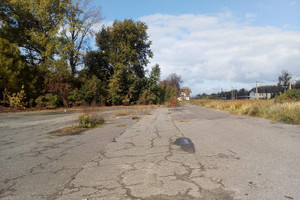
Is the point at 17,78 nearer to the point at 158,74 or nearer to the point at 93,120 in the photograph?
the point at 93,120

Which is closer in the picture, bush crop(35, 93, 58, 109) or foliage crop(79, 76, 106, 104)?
bush crop(35, 93, 58, 109)

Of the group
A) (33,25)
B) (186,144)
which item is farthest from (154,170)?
(33,25)

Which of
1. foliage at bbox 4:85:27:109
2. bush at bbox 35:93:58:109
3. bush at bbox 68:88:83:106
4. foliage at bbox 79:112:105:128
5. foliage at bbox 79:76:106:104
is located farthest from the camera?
foliage at bbox 79:76:106:104

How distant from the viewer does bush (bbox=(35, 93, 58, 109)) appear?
30.8 m

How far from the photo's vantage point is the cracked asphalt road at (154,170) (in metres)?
3.80

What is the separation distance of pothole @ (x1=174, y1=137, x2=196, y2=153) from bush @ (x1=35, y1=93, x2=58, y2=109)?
1077 inches

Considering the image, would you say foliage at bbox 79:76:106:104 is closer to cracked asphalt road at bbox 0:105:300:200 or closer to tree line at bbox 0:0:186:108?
tree line at bbox 0:0:186:108

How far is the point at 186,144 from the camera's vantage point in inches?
287

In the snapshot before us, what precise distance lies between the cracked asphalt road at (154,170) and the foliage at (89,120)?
429cm

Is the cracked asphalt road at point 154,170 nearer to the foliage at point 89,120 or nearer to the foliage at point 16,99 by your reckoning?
the foliage at point 89,120

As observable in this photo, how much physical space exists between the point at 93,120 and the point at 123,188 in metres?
9.25

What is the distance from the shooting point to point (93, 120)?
1284 centimetres

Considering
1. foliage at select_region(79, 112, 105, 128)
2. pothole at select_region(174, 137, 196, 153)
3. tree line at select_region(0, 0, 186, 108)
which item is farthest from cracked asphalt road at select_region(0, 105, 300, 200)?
tree line at select_region(0, 0, 186, 108)

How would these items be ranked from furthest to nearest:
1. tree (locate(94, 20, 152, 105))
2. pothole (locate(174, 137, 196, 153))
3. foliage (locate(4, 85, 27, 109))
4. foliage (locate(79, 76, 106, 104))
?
1. tree (locate(94, 20, 152, 105))
2. foliage (locate(79, 76, 106, 104))
3. foliage (locate(4, 85, 27, 109))
4. pothole (locate(174, 137, 196, 153))
